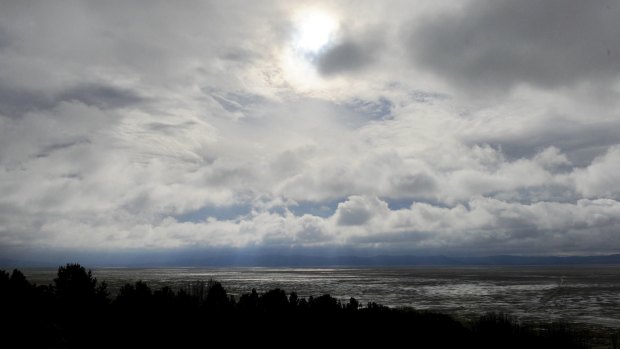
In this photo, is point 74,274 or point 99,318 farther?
point 74,274

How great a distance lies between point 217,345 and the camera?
4269 cm

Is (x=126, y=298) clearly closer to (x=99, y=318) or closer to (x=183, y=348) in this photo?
(x=99, y=318)

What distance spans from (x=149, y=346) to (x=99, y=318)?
7.18 metres

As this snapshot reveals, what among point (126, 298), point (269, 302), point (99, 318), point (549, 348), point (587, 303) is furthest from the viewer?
point (587, 303)

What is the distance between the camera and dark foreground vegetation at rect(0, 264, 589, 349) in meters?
39.1

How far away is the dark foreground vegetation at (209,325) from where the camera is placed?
39.1 meters

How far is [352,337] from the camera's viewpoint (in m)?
43.8

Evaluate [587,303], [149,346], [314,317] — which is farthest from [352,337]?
[587,303]

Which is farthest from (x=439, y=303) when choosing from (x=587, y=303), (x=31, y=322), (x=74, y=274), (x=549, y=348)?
(x=31, y=322)

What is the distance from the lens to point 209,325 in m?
46.0

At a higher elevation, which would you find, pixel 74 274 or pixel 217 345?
pixel 74 274

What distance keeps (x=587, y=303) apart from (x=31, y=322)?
8104cm

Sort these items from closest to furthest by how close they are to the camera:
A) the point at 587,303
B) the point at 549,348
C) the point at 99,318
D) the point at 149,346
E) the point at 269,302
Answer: the point at 549,348
the point at 149,346
the point at 99,318
the point at 269,302
the point at 587,303

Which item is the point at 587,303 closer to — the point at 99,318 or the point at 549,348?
the point at 549,348
